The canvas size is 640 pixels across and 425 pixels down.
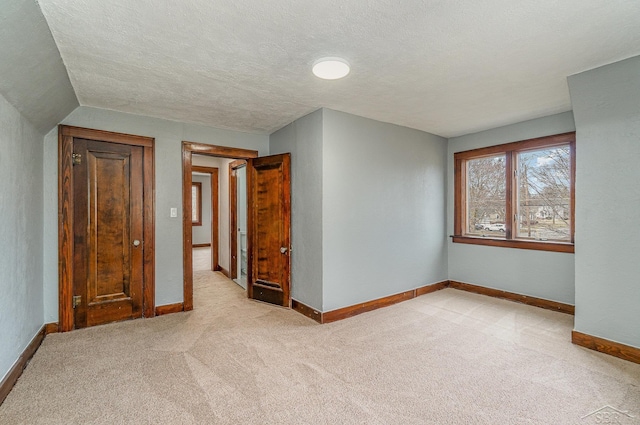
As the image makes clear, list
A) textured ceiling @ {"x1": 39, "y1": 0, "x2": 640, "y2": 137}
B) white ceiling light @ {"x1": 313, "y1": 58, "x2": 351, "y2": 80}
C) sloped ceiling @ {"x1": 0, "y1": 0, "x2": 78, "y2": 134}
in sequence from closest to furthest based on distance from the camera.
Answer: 1. sloped ceiling @ {"x1": 0, "y1": 0, "x2": 78, "y2": 134}
2. textured ceiling @ {"x1": 39, "y1": 0, "x2": 640, "y2": 137}
3. white ceiling light @ {"x1": 313, "y1": 58, "x2": 351, "y2": 80}

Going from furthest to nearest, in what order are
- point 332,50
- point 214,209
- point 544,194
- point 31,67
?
point 214,209 → point 544,194 → point 332,50 → point 31,67

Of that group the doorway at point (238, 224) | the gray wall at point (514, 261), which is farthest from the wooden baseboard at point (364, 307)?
the doorway at point (238, 224)

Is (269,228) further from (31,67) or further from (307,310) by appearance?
(31,67)

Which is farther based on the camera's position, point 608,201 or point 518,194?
point 518,194

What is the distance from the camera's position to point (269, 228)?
400 cm

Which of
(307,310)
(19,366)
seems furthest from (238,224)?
(19,366)


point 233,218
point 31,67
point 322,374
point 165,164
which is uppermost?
point 31,67

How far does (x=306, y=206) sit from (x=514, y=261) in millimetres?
2992

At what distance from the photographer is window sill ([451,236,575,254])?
3.62 meters

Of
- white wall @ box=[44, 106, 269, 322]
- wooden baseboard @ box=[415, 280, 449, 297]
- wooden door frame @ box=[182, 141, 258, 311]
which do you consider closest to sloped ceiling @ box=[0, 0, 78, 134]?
white wall @ box=[44, 106, 269, 322]

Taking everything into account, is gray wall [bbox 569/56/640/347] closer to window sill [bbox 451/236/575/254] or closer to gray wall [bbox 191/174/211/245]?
Result: window sill [bbox 451/236/575/254]

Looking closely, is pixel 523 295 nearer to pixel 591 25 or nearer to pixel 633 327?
pixel 633 327

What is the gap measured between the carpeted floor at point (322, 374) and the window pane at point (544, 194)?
1102mm

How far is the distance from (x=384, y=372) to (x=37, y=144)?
3727 millimetres
